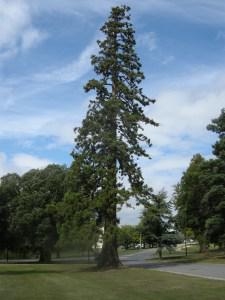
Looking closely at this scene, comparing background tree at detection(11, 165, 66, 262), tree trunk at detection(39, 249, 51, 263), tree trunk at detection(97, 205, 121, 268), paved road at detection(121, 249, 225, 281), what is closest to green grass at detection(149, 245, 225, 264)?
paved road at detection(121, 249, 225, 281)

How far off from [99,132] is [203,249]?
118 ft

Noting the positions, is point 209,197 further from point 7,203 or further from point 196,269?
point 7,203

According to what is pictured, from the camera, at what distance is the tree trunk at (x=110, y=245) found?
3572 centimetres

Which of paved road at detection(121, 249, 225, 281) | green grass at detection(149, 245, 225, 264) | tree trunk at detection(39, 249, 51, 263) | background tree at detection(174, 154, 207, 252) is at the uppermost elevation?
background tree at detection(174, 154, 207, 252)

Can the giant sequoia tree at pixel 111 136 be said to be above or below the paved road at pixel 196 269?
above

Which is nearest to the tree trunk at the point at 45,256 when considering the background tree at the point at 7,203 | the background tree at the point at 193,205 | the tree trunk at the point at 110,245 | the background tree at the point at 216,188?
the background tree at the point at 7,203

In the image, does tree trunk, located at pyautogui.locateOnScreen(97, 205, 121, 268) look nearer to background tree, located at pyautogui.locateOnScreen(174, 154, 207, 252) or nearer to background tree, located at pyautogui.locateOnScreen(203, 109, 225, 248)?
background tree, located at pyautogui.locateOnScreen(203, 109, 225, 248)

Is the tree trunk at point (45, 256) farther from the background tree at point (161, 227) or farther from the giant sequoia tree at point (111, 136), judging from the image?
the giant sequoia tree at point (111, 136)

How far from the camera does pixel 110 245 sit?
120 feet

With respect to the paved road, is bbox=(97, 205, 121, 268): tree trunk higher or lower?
higher

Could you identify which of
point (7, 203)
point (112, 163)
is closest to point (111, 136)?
point (112, 163)

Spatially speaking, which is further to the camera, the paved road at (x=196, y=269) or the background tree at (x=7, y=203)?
the background tree at (x=7, y=203)

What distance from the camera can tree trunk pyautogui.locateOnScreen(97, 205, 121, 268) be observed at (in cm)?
3572

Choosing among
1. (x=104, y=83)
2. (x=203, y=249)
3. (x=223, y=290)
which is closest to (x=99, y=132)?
(x=104, y=83)
